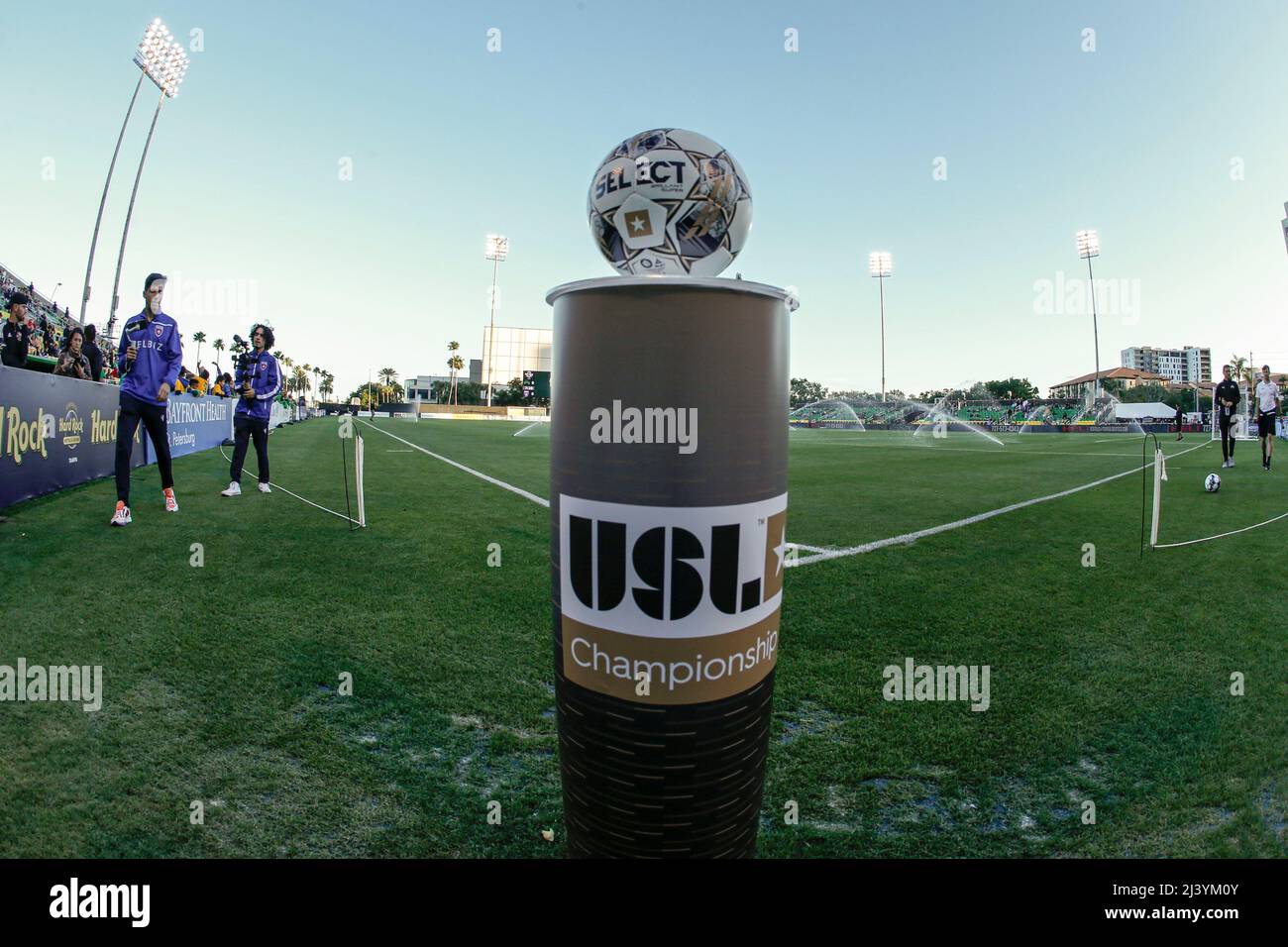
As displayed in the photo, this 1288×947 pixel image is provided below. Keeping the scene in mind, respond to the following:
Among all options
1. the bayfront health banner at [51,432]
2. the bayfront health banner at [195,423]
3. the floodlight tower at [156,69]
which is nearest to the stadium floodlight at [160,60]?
the floodlight tower at [156,69]

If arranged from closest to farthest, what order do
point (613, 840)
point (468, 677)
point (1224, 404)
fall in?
point (613, 840) < point (468, 677) < point (1224, 404)

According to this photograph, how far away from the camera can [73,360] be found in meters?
10.0

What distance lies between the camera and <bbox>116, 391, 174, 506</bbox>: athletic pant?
6.30 metres

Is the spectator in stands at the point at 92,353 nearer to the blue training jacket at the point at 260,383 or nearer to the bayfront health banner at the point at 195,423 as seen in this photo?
the bayfront health banner at the point at 195,423

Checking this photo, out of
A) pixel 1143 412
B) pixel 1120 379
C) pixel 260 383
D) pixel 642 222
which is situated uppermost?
pixel 1120 379

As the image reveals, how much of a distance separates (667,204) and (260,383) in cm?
824

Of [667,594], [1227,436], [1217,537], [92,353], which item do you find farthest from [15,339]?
[1227,436]

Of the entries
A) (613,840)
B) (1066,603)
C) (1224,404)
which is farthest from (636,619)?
(1224,404)

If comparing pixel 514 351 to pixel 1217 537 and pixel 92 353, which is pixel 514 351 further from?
pixel 1217 537

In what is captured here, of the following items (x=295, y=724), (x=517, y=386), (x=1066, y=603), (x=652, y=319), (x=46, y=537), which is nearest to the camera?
(x=652, y=319)

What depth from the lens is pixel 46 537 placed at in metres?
5.71

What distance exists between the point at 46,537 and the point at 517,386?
113 m

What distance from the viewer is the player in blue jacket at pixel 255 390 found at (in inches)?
339
